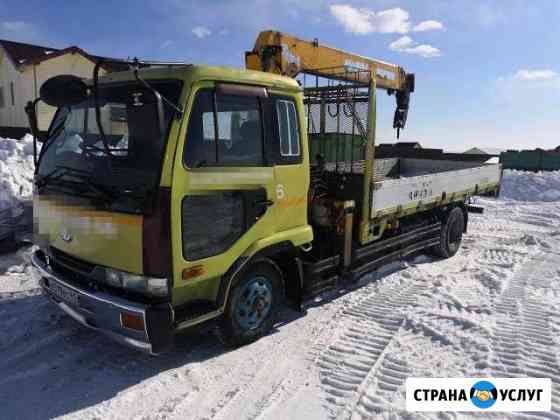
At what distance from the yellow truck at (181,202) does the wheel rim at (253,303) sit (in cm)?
1

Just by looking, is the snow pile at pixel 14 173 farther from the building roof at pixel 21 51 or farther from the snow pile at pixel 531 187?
the snow pile at pixel 531 187

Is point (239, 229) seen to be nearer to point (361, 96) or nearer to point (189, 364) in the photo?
point (189, 364)

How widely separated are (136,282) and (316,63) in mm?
3637

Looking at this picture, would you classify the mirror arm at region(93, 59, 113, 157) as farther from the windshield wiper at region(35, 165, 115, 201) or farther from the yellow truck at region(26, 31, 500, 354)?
the windshield wiper at region(35, 165, 115, 201)

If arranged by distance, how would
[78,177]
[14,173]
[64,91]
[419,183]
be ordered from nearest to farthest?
[64,91] → [78,177] → [419,183] → [14,173]

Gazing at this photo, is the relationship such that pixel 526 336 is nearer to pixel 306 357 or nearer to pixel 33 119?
pixel 306 357

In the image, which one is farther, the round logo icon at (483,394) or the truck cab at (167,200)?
the round logo icon at (483,394)

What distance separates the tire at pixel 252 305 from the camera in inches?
147

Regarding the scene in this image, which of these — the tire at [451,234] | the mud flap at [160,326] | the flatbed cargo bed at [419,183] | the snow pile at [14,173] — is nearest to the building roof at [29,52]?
the snow pile at [14,173]

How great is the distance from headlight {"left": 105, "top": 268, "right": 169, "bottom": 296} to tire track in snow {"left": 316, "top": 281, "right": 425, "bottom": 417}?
1505 mm

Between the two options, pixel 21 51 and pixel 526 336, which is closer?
pixel 526 336

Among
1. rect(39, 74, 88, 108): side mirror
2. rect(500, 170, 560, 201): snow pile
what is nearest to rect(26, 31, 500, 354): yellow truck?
rect(39, 74, 88, 108): side mirror

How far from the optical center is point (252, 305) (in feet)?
12.9

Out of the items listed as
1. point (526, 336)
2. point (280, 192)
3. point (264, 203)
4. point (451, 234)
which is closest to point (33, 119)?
point (264, 203)
